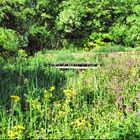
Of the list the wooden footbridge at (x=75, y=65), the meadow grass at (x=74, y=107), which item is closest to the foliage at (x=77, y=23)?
the wooden footbridge at (x=75, y=65)

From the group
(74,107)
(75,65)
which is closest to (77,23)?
(75,65)

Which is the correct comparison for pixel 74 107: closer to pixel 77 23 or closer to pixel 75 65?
pixel 75 65

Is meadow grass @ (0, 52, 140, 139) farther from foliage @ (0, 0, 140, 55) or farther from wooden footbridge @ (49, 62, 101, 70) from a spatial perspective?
foliage @ (0, 0, 140, 55)

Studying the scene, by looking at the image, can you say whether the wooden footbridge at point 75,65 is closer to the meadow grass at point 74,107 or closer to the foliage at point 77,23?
the meadow grass at point 74,107

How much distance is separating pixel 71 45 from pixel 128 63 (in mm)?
12764

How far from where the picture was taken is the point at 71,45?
2070 cm

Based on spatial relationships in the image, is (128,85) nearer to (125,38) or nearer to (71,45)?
(125,38)

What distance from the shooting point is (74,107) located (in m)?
5.45

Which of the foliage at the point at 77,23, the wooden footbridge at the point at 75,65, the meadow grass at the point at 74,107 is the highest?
the foliage at the point at 77,23

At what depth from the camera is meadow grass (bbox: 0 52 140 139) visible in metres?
4.21

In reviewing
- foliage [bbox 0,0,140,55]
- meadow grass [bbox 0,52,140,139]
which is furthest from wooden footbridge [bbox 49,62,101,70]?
foliage [bbox 0,0,140,55]

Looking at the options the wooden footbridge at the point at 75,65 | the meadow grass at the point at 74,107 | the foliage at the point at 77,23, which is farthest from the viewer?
the foliage at the point at 77,23

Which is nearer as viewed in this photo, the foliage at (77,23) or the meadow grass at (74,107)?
the meadow grass at (74,107)

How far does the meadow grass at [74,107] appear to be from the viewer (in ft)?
13.8
